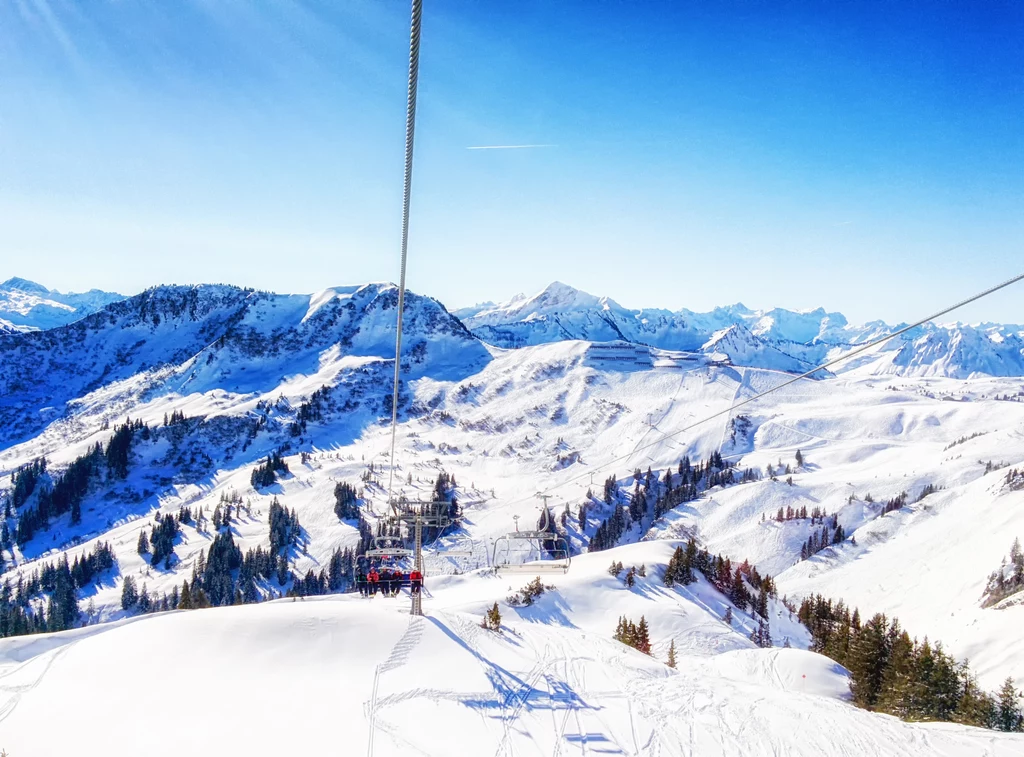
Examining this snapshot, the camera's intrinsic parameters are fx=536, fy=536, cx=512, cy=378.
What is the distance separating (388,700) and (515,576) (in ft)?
185

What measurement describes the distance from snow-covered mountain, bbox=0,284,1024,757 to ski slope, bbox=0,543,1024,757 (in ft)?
0.41

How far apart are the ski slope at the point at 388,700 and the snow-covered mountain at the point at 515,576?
0.41 feet

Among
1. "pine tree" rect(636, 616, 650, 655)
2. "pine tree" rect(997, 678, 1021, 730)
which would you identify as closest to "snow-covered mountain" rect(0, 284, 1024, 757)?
"pine tree" rect(636, 616, 650, 655)

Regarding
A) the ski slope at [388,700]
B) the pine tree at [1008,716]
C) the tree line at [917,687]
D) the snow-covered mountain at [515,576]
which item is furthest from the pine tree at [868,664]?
the ski slope at [388,700]

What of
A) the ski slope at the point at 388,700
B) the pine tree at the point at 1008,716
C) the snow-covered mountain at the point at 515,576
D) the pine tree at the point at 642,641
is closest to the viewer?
the ski slope at the point at 388,700

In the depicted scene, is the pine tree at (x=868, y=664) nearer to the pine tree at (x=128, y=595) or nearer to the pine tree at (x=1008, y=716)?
the pine tree at (x=1008, y=716)

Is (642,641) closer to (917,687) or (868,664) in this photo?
(868,664)

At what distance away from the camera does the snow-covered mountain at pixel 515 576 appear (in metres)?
18.9

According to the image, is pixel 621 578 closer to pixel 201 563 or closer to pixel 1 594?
pixel 201 563

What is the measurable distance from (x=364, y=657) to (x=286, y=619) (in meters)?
4.60

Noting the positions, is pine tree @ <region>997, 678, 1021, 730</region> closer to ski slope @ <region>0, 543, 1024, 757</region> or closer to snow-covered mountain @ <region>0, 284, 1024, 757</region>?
snow-covered mountain @ <region>0, 284, 1024, 757</region>

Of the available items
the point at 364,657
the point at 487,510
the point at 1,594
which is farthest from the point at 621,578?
the point at 1,594

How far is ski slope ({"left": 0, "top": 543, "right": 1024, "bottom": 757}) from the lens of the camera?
16922 millimetres

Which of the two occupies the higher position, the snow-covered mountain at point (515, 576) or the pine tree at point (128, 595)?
the snow-covered mountain at point (515, 576)
